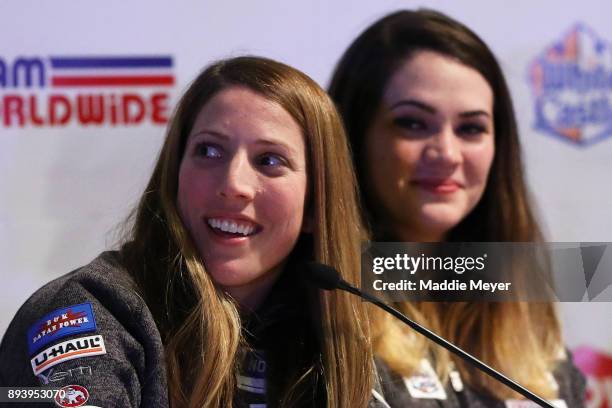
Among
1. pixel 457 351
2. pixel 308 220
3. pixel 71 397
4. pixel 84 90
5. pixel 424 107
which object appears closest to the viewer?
pixel 71 397

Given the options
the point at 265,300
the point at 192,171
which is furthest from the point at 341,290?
the point at 192,171

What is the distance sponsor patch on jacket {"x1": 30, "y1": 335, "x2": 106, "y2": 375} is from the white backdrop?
45 cm

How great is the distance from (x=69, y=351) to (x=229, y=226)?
305 mm

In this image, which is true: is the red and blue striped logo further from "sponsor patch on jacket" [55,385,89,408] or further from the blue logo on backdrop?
the blue logo on backdrop

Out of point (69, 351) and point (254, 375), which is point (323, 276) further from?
point (69, 351)

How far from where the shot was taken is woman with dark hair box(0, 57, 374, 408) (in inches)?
47.3

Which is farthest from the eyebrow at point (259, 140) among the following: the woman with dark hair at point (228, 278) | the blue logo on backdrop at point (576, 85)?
the blue logo on backdrop at point (576, 85)

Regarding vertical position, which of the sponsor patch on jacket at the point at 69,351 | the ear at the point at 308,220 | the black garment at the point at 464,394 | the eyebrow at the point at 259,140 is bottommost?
the black garment at the point at 464,394

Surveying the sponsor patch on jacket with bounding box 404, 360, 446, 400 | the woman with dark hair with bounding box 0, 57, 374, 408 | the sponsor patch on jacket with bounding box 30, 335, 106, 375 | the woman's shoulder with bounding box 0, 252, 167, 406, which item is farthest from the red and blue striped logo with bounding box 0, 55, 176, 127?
the sponsor patch on jacket with bounding box 404, 360, 446, 400

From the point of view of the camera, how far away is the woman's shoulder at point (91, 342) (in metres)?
1.15

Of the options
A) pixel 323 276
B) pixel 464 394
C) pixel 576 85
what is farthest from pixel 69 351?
pixel 576 85

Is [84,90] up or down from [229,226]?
up

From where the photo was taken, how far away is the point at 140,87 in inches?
65.2

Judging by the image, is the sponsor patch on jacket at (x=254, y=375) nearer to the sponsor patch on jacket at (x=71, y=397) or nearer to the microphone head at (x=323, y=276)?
the microphone head at (x=323, y=276)
